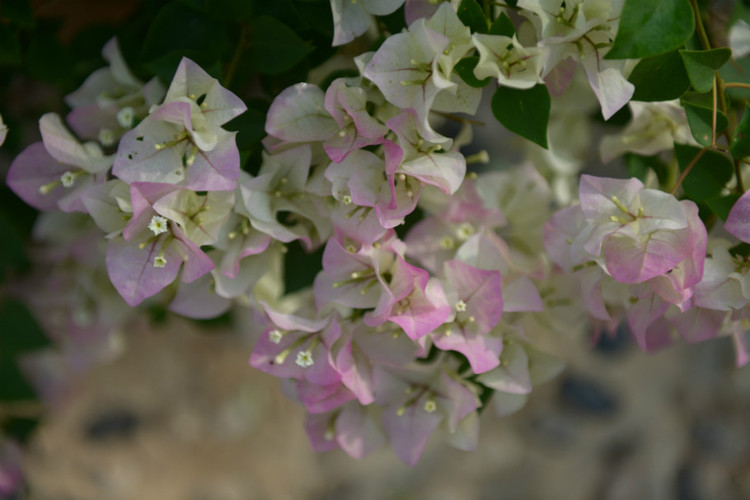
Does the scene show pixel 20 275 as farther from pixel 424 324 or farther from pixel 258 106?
pixel 424 324

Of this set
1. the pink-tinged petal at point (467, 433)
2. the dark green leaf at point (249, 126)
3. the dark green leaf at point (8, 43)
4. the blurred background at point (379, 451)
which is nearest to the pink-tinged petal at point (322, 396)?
the pink-tinged petal at point (467, 433)

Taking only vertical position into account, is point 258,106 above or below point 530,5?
below

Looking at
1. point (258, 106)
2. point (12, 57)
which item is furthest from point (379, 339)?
point (12, 57)

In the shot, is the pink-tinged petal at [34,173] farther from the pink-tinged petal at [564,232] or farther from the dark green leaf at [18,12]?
the pink-tinged petal at [564,232]

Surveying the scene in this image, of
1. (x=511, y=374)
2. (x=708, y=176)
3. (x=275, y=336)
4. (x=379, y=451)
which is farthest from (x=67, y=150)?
(x=379, y=451)

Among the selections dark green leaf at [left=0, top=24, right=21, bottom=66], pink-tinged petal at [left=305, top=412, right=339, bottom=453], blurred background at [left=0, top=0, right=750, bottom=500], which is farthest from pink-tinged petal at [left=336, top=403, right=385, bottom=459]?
blurred background at [left=0, top=0, right=750, bottom=500]

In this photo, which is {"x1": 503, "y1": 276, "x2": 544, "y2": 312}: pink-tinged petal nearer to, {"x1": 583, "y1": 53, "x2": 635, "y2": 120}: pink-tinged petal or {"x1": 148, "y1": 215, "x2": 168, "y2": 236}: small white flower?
{"x1": 583, "y1": 53, "x2": 635, "y2": 120}: pink-tinged petal
